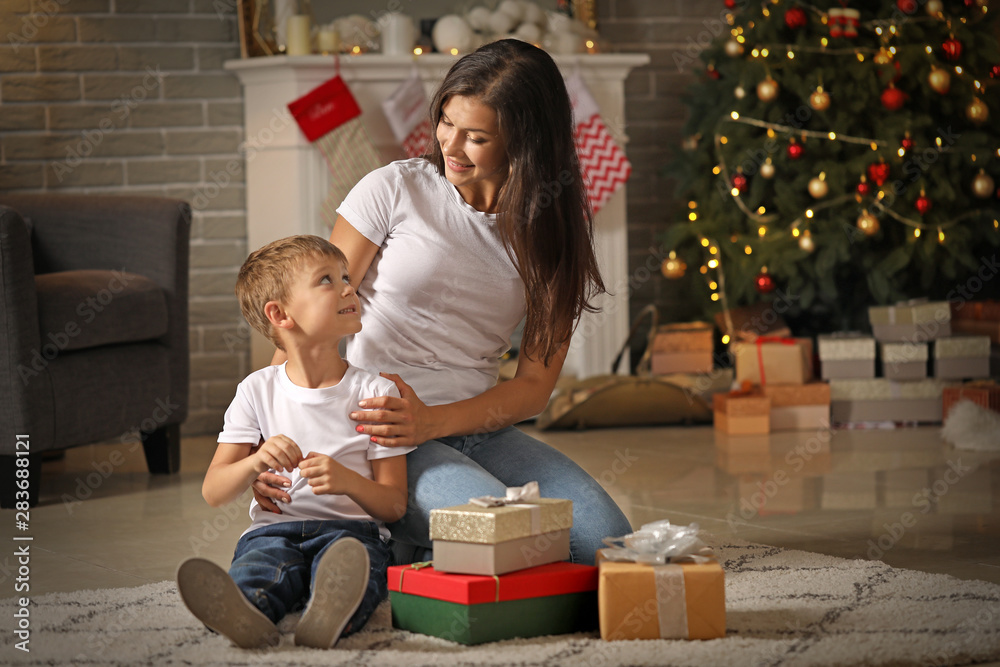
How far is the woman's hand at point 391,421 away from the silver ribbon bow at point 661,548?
12.7 inches

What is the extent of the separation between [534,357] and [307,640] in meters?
0.64

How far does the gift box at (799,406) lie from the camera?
359 centimetres

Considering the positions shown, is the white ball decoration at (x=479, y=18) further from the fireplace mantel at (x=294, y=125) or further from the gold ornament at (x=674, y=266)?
the gold ornament at (x=674, y=266)

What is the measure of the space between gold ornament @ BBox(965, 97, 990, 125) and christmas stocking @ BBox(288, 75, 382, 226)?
1.92 m

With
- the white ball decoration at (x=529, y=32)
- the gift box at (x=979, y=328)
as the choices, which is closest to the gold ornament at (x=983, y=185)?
the gift box at (x=979, y=328)

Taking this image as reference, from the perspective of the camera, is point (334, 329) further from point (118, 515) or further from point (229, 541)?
point (118, 515)

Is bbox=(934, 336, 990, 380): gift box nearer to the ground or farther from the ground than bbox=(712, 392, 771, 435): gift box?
farther from the ground

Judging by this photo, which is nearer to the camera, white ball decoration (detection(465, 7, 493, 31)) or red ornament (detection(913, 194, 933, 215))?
red ornament (detection(913, 194, 933, 215))

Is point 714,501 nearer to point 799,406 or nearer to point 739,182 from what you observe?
point 799,406

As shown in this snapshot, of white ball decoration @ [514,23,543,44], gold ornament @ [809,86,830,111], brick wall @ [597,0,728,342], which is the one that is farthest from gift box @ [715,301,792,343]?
white ball decoration @ [514,23,543,44]

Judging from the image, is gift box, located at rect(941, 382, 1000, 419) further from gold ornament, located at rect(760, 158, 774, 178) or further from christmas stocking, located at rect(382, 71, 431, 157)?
christmas stocking, located at rect(382, 71, 431, 157)

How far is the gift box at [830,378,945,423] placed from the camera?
11.8 feet

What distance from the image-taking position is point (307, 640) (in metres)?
1.40

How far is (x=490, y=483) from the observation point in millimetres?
1604
